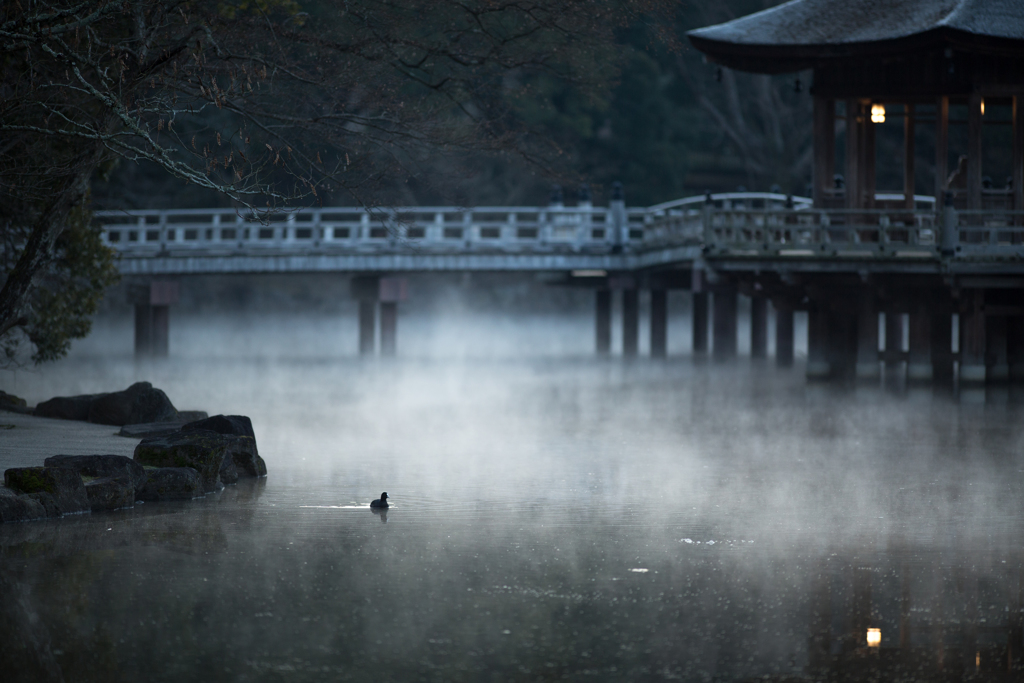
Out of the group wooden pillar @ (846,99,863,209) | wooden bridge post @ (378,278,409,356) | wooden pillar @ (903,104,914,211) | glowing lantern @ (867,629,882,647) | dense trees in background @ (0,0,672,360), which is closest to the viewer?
glowing lantern @ (867,629,882,647)

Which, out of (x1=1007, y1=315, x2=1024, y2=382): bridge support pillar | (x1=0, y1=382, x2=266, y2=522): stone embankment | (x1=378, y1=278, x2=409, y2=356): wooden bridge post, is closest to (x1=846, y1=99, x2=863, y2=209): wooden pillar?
(x1=1007, y1=315, x2=1024, y2=382): bridge support pillar

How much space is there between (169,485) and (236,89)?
3764mm

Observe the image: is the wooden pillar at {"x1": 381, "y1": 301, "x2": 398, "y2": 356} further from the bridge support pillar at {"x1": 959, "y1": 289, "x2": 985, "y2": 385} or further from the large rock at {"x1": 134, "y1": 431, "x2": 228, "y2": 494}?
the large rock at {"x1": 134, "y1": 431, "x2": 228, "y2": 494}

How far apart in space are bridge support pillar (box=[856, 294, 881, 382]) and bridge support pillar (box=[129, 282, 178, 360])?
1620 cm

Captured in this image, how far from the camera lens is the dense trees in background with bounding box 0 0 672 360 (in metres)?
12.3

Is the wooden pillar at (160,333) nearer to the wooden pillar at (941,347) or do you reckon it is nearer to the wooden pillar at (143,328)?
the wooden pillar at (143,328)

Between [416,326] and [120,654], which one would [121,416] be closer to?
[120,654]

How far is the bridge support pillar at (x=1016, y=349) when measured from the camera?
23.0m

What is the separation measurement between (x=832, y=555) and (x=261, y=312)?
42564mm

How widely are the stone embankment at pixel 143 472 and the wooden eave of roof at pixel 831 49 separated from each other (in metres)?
11.8

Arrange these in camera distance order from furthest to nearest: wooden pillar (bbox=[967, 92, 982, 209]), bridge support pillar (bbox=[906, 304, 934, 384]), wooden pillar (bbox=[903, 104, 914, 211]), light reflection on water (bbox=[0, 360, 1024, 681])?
wooden pillar (bbox=[903, 104, 914, 211]) < bridge support pillar (bbox=[906, 304, 934, 384]) < wooden pillar (bbox=[967, 92, 982, 209]) < light reflection on water (bbox=[0, 360, 1024, 681])

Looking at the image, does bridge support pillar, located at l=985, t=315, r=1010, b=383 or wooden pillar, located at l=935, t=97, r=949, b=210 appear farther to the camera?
bridge support pillar, located at l=985, t=315, r=1010, b=383

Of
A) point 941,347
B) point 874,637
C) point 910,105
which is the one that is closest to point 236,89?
point 874,637

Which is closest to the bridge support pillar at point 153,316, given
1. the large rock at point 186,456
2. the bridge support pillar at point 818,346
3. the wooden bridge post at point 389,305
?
the wooden bridge post at point 389,305
